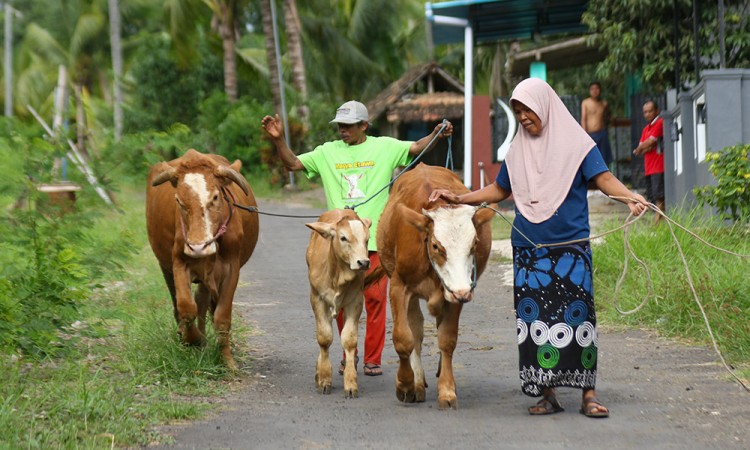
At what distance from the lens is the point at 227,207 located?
8109 millimetres

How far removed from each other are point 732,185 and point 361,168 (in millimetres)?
5156

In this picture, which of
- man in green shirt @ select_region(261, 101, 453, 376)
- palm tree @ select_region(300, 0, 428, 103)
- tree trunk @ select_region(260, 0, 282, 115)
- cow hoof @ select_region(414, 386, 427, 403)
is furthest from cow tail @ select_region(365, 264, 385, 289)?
palm tree @ select_region(300, 0, 428, 103)

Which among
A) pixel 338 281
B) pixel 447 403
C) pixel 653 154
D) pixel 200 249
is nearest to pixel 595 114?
pixel 653 154

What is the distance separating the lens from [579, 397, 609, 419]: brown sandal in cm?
656

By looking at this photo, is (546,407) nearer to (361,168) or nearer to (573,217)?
(573,217)

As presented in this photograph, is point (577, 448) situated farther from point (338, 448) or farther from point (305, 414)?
point (305, 414)

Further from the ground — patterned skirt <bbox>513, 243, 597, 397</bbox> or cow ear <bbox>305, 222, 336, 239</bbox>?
cow ear <bbox>305, 222, 336, 239</bbox>

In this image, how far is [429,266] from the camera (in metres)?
7.12

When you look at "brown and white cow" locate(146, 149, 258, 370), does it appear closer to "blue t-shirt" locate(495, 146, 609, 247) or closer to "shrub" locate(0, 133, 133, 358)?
"shrub" locate(0, 133, 133, 358)

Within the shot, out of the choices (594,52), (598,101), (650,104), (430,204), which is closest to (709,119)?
(650,104)

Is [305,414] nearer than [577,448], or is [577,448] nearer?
[577,448]

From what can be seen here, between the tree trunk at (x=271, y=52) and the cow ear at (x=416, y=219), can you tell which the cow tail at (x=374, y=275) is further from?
the tree trunk at (x=271, y=52)

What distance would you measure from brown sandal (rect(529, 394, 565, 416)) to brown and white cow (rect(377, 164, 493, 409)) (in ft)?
1.71

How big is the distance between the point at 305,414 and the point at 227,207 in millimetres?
1855
